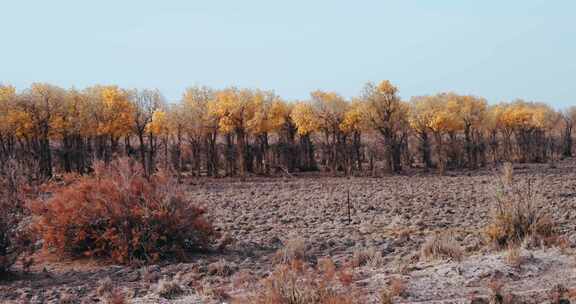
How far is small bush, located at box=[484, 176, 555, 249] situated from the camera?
13305 millimetres

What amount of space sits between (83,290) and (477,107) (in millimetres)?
58003

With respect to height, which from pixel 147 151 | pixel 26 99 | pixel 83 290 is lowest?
pixel 83 290

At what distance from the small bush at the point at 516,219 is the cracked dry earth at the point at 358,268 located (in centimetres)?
54

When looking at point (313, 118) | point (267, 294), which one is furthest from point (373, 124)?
point (267, 294)

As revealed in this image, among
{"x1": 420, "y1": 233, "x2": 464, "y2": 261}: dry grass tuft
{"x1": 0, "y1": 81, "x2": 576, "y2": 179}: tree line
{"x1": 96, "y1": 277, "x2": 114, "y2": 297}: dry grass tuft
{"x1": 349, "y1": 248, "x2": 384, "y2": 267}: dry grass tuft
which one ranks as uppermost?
{"x1": 0, "y1": 81, "x2": 576, "y2": 179}: tree line

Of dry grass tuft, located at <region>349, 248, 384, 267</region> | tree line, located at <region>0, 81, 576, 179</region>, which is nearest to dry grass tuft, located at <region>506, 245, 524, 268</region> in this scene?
dry grass tuft, located at <region>349, 248, 384, 267</region>

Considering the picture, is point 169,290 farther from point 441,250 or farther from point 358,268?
point 441,250

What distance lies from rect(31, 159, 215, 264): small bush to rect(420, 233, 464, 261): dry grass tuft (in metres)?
6.16

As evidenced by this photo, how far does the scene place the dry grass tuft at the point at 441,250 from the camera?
12.4 metres

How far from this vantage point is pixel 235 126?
55031 millimetres

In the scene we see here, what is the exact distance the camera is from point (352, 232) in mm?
17859

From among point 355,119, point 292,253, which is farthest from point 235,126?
point 292,253

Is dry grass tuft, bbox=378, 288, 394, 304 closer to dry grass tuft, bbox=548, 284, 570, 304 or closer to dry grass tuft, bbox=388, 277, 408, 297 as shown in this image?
dry grass tuft, bbox=388, 277, 408, 297

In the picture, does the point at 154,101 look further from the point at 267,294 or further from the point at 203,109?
the point at 267,294
